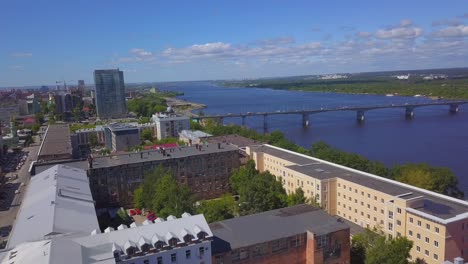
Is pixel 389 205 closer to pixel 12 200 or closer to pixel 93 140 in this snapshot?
pixel 12 200

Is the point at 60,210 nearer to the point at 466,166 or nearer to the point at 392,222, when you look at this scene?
the point at 392,222

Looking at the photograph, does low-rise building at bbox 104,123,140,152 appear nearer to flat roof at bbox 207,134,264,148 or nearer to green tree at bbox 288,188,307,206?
flat roof at bbox 207,134,264,148

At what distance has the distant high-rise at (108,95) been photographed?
99375 mm

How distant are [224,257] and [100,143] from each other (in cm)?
4931

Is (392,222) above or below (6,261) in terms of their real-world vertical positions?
below

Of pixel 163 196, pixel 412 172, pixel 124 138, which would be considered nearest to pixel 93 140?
pixel 124 138

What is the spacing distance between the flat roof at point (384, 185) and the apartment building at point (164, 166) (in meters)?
4.81

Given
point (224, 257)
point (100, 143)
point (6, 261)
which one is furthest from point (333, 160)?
point (100, 143)

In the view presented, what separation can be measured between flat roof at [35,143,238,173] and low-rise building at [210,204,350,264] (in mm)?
14396

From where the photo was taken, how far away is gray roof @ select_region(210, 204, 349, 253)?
1730 cm

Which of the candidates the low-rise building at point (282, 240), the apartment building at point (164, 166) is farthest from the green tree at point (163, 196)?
the low-rise building at point (282, 240)

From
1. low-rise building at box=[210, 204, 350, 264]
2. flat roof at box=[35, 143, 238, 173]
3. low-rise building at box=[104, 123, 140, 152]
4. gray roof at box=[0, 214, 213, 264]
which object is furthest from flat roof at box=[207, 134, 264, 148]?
gray roof at box=[0, 214, 213, 264]

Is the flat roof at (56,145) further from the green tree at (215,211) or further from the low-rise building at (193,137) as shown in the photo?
the green tree at (215,211)

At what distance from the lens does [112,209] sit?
2972cm
